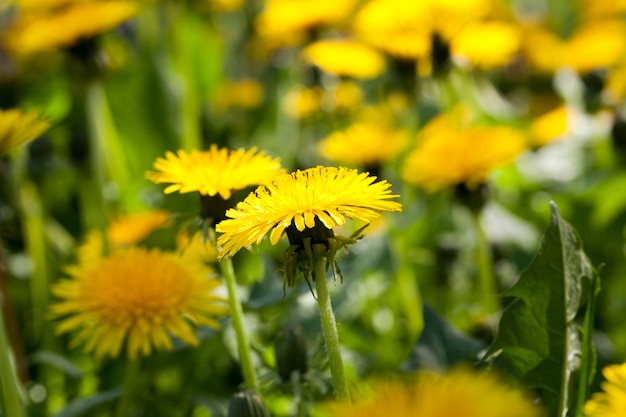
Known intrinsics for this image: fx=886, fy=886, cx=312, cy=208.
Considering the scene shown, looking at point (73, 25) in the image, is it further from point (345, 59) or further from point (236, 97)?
point (236, 97)

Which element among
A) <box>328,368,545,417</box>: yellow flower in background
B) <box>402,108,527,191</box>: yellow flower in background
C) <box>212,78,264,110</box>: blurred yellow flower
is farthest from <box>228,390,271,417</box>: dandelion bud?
<box>212,78,264,110</box>: blurred yellow flower

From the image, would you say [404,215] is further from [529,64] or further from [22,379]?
[529,64]

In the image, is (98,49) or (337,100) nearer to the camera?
(98,49)

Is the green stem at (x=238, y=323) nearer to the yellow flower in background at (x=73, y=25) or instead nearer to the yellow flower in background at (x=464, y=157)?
the yellow flower in background at (x=464, y=157)

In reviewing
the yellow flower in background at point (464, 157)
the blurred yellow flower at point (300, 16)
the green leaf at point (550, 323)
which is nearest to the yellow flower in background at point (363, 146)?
the yellow flower in background at point (464, 157)

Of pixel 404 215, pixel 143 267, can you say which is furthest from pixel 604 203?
pixel 143 267

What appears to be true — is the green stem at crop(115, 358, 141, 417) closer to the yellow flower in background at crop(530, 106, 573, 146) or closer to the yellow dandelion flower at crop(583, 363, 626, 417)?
the yellow dandelion flower at crop(583, 363, 626, 417)
